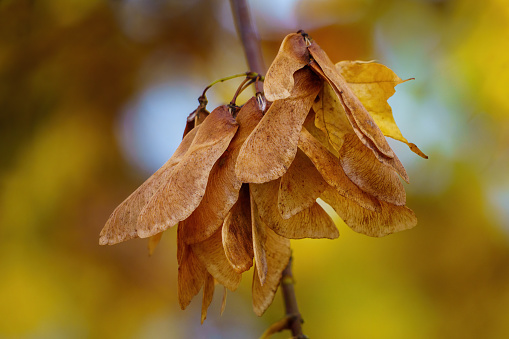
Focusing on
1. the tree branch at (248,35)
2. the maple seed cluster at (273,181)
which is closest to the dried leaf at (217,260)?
the maple seed cluster at (273,181)

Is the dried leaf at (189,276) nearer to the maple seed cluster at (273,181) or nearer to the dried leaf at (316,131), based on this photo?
the maple seed cluster at (273,181)

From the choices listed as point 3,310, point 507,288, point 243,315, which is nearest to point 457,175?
point 507,288

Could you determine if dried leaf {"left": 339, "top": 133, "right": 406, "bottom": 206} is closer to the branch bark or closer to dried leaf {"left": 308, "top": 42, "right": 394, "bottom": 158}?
dried leaf {"left": 308, "top": 42, "right": 394, "bottom": 158}

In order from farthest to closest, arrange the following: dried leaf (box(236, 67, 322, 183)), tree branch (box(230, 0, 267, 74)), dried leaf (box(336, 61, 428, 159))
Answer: tree branch (box(230, 0, 267, 74)), dried leaf (box(336, 61, 428, 159)), dried leaf (box(236, 67, 322, 183))

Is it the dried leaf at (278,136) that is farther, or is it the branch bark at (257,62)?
the branch bark at (257,62)

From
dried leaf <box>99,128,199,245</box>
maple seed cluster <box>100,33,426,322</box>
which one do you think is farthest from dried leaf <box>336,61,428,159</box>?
dried leaf <box>99,128,199,245</box>

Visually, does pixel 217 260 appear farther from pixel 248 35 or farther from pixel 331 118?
pixel 248 35
